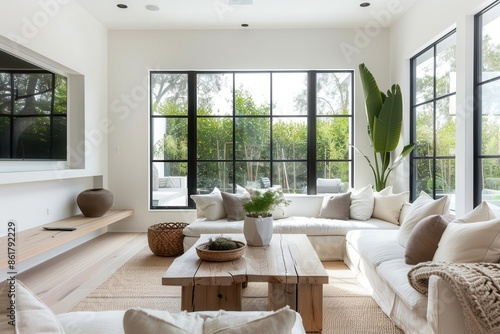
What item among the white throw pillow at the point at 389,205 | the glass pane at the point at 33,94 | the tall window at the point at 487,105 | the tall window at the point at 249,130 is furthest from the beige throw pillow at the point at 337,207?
the glass pane at the point at 33,94

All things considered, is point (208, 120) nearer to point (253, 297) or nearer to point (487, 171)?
point (253, 297)

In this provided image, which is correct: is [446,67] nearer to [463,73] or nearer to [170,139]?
[463,73]

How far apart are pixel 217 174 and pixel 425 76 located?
3.14 m

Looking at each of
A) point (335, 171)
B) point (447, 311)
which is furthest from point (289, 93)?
point (447, 311)

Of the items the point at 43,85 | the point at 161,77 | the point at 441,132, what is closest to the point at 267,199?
the point at 441,132

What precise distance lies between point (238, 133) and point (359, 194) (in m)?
2.01

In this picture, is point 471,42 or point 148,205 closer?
point 471,42

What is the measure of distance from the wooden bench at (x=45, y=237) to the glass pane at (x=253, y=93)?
95.5 inches

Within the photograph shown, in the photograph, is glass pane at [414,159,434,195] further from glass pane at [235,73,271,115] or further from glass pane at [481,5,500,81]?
glass pane at [235,73,271,115]

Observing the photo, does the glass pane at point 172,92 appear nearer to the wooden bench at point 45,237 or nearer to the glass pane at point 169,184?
the glass pane at point 169,184

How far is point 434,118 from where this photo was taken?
393 cm

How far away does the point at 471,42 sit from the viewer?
10.3ft

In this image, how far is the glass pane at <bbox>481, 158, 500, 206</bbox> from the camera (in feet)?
9.47

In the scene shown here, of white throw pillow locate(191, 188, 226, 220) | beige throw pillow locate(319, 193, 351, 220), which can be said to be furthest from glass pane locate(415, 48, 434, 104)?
white throw pillow locate(191, 188, 226, 220)
